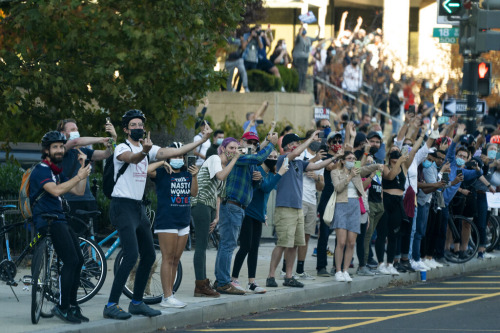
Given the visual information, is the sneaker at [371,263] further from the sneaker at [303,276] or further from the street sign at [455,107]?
the street sign at [455,107]

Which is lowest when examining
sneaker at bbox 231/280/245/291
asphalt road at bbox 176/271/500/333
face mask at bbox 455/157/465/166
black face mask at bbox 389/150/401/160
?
asphalt road at bbox 176/271/500/333

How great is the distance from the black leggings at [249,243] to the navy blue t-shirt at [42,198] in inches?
118

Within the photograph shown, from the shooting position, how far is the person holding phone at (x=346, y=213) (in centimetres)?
1448

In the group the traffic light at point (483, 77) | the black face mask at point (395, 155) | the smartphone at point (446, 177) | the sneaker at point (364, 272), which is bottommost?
the sneaker at point (364, 272)

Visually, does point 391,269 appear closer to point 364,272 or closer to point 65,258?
point 364,272

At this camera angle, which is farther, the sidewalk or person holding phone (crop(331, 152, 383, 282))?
person holding phone (crop(331, 152, 383, 282))

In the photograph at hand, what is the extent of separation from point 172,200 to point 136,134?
102 centimetres

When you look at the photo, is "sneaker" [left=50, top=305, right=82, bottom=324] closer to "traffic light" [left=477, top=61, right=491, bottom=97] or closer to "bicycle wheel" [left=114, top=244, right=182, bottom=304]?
"bicycle wheel" [left=114, top=244, right=182, bottom=304]

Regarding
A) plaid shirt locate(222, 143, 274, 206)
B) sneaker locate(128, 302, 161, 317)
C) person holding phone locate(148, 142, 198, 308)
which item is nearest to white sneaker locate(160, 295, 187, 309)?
person holding phone locate(148, 142, 198, 308)

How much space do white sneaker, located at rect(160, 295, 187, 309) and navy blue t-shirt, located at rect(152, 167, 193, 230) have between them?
77cm

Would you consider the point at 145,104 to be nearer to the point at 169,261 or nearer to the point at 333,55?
the point at 169,261

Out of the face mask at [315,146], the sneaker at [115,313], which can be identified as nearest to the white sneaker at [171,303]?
the sneaker at [115,313]

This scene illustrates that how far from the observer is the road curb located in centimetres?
1041

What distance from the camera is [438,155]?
56.5 ft
